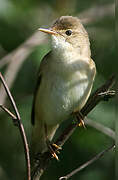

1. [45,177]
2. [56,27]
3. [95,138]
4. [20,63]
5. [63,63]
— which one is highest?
[56,27]

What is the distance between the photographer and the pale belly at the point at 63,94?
2598 mm

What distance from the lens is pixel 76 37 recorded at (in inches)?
111

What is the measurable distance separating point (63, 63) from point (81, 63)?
14cm

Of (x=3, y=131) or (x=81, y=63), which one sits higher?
(x=81, y=63)

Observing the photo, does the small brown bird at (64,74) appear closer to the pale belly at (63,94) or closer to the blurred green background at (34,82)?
the pale belly at (63,94)

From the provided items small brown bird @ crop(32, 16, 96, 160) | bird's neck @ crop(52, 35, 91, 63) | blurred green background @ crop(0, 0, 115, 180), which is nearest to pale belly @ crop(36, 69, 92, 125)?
small brown bird @ crop(32, 16, 96, 160)

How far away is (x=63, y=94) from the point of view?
103 inches

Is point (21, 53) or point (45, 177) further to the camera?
point (21, 53)

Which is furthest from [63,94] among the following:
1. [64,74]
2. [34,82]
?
[34,82]

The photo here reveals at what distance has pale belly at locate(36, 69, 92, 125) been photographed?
2.60 m

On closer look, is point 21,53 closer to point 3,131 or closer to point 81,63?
point 3,131

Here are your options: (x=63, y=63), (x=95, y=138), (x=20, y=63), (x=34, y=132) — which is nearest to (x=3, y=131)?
(x=34, y=132)

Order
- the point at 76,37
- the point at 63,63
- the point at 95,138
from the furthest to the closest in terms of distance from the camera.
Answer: the point at 95,138
the point at 76,37
the point at 63,63

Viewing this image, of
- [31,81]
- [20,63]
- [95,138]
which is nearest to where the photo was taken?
[95,138]
